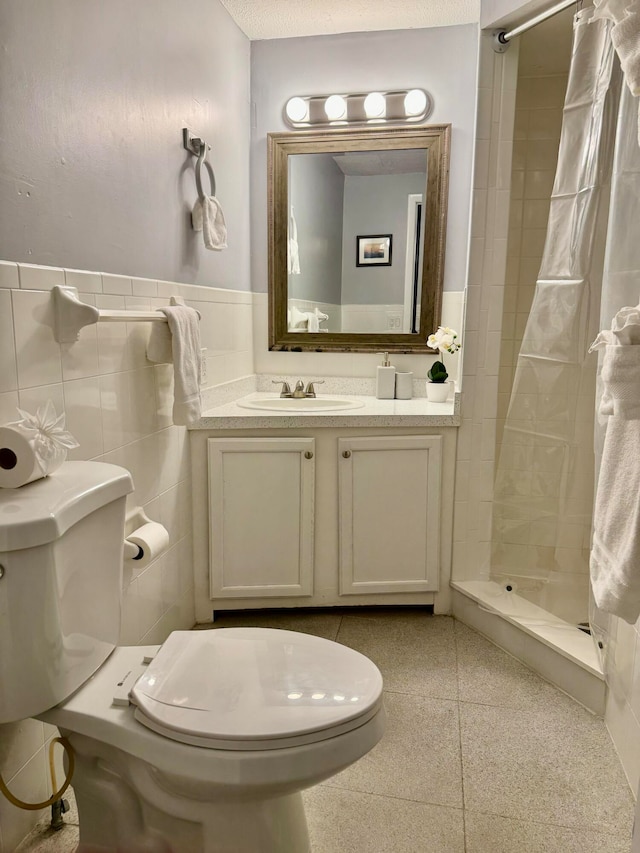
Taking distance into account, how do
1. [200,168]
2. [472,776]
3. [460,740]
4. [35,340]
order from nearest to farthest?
[35,340], [472,776], [460,740], [200,168]

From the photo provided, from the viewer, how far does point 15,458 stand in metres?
1.17

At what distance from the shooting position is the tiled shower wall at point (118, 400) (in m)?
1.29

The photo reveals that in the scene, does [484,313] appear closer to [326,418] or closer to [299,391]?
[326,418]

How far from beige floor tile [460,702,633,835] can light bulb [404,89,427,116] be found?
2.30m

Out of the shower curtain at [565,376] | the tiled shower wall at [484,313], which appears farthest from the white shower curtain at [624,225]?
the tiled shower wall at [484,313]

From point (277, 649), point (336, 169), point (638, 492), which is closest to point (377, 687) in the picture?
point (277, 649)

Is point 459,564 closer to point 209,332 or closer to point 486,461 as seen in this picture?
point 486,461

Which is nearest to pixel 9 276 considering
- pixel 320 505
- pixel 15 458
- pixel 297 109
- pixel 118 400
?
pixel 15 458

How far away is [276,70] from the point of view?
8.78 ft

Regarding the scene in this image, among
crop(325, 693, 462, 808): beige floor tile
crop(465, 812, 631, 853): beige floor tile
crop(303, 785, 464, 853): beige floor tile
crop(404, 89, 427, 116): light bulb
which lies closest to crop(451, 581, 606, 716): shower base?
crop(325, 693, 462, 808): beige floor tile

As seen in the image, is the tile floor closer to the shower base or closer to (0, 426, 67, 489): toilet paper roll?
the shower base

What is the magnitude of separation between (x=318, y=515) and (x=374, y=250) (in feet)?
3.87

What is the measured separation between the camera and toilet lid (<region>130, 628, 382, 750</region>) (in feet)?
3.52

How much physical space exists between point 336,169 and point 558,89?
0.93 m
